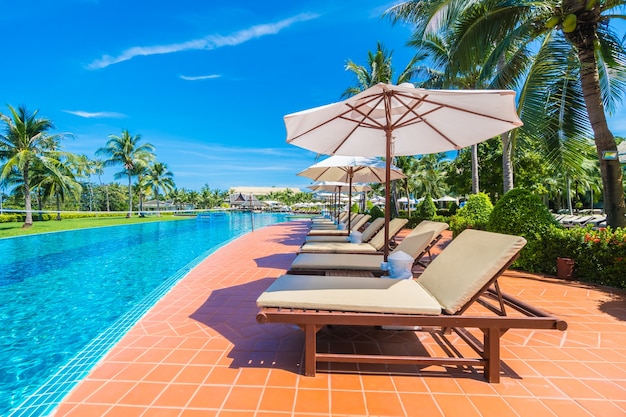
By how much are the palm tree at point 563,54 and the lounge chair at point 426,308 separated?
4.76 m

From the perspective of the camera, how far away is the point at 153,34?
778 inches

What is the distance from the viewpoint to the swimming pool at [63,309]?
8.19ft

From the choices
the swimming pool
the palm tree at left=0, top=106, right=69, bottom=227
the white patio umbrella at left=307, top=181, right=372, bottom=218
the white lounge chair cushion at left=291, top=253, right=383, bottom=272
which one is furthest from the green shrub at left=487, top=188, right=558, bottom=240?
the palm tree at left=0, top=106, right=69, bottom=227

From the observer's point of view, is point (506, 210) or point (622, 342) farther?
point (506, 210)

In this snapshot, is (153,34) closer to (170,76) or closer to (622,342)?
(170,76)

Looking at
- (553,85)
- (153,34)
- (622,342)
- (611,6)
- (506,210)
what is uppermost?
(153,34)

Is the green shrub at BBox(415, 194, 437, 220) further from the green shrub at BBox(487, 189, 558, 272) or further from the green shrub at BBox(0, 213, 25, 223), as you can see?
the green shrub at BBox(0, 213, 25, 223)

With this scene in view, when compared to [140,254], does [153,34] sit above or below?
above

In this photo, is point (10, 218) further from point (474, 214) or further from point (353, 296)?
point (474, 214)

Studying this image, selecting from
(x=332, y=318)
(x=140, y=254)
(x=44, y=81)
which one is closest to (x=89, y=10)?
(x=140, y=254)

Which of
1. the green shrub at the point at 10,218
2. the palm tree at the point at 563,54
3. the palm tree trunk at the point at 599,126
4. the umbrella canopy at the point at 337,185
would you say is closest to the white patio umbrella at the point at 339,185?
the umbrella canopy at the point at 337,185

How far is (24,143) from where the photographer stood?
18.8 metres

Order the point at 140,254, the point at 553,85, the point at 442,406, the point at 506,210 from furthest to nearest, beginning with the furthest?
the point at 140,254 < the point at 553,85 < the point at 506,210 < the point at 442,406

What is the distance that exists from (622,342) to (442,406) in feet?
7.69
